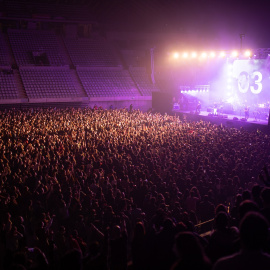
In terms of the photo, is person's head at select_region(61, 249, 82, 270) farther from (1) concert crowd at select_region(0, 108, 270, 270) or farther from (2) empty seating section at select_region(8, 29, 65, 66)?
(2) empty seating section at select_region(8, 29, 65, 66)

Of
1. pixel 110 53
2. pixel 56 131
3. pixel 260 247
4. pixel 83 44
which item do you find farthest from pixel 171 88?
pixel 260 247

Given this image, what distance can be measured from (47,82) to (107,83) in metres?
7.05

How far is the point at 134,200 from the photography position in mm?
8773

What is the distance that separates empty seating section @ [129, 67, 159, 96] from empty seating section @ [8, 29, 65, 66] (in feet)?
29.9

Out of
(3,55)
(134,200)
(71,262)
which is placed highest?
(3,55)

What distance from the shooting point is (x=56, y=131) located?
18156 millimetres

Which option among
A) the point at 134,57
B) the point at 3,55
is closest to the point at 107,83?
the point at 134,57

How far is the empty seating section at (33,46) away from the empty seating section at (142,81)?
9.12m

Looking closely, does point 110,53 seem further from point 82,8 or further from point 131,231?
point 131,231

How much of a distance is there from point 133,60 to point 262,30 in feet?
74.2

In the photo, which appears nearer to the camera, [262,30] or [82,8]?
[262,30]

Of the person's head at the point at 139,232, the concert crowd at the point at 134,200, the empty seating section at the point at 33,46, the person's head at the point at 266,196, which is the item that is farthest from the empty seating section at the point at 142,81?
the person's head at the point at 139,232

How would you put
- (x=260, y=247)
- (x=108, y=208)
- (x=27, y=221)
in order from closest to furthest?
1. (x=260, y=247)
2. (x=108, y=208)
3. (x=27, y=221)

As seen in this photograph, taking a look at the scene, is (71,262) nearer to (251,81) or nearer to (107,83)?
(107,83)
